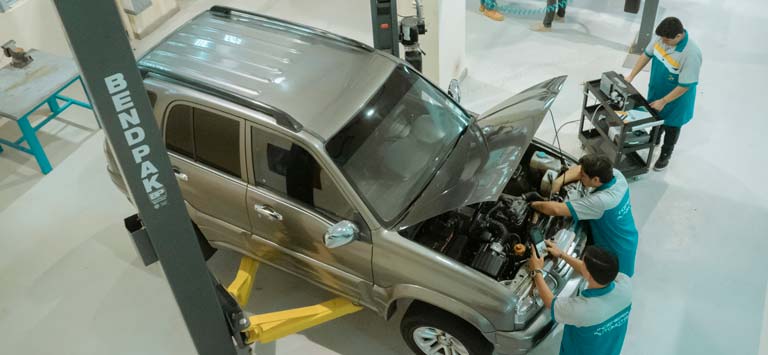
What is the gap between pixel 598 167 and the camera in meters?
4.44

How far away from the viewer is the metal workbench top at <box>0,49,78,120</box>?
6.13 m

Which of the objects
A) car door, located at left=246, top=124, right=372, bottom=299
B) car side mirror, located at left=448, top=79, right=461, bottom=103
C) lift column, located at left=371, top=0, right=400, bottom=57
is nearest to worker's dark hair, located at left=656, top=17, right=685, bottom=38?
car side mirror, located at left=448, top=79, right=461, bottom=103

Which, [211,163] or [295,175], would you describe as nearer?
[295,175]

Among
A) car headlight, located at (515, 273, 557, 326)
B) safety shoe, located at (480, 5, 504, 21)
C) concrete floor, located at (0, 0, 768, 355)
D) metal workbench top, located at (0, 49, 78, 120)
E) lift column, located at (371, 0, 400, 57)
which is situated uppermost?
lift column, located at (371, 0, 400, 57)

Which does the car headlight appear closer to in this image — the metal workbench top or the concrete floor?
the concrete floor

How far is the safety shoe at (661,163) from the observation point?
6047mm

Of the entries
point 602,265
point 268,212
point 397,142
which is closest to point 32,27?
point 268,212

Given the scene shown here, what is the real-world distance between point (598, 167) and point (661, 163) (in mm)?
1940

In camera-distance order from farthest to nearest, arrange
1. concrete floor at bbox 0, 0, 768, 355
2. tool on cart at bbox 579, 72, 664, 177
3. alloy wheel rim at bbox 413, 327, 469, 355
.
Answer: tool on cart at bbox 579, 72, 664, 177 → concrete floor at bbox 0, 0, 768, 355 → alloy wheel rim at bbox 413, 327, 469, 355

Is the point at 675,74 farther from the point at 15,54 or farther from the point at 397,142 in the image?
the point at 15,54

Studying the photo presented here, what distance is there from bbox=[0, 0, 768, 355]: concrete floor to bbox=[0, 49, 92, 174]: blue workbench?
0.76 feet

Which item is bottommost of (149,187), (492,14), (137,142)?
(492,14)

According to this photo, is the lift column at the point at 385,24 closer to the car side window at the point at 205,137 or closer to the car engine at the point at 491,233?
the car side window at the point at 205,137

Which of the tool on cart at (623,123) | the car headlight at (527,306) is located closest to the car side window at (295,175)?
the car headlight at (527,306)
